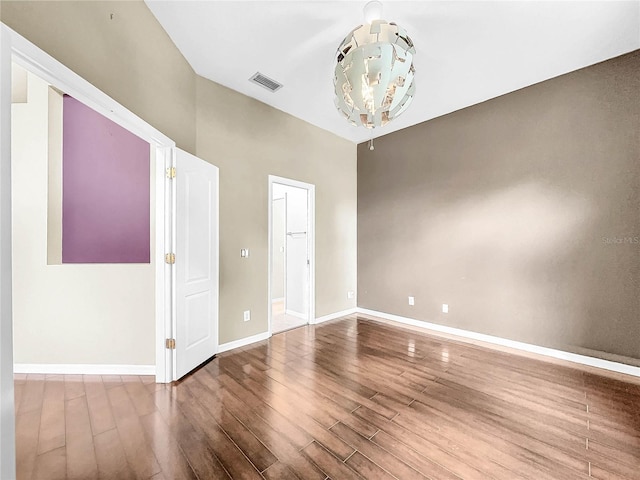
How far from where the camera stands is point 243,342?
3279mm

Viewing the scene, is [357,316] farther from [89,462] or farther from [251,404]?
[89,462]

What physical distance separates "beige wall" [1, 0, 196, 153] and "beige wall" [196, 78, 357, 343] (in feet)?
1.19

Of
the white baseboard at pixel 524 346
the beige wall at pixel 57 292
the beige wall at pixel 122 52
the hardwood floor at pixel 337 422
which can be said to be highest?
the beige wall at pixel 122 52

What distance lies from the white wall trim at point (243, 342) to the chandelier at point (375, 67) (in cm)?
289

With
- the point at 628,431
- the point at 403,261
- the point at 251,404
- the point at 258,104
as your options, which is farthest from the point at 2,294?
the point at 403,261

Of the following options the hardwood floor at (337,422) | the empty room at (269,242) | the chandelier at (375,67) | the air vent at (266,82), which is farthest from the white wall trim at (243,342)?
the air vent at (266,82)

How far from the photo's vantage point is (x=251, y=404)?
2.08m

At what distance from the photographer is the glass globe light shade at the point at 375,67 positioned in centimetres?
182

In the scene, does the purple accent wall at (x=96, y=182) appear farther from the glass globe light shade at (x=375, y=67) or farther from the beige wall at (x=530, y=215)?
the beige wall at (x=530, y=215)

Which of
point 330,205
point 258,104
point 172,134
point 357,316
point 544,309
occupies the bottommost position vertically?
point 357,316

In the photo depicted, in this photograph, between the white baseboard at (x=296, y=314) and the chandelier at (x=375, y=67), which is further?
the white baseboard at (x=296, y=314)

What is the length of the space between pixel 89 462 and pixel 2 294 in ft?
4.12

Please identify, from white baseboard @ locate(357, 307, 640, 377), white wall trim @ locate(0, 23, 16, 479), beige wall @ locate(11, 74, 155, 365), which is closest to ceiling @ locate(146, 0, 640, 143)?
beige wall @ locate(11, 74, 155, 365)

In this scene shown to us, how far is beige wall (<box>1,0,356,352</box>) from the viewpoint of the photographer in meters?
1.46
